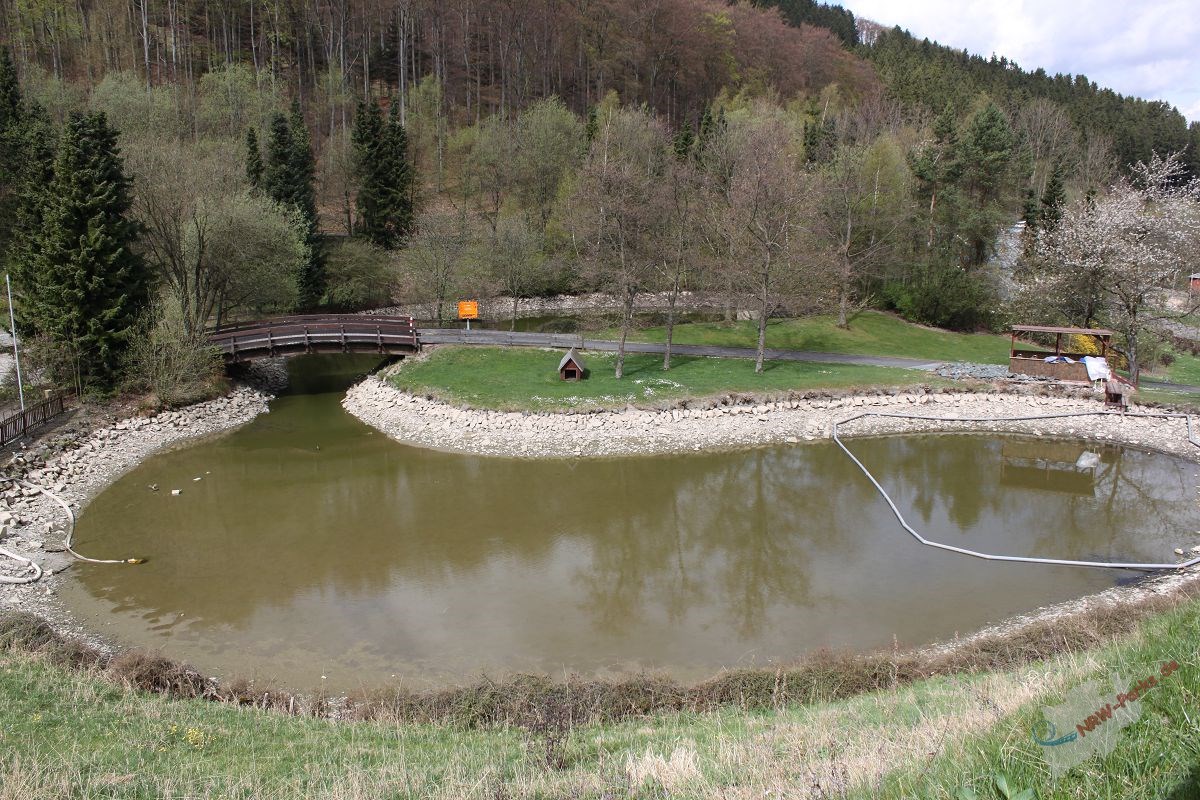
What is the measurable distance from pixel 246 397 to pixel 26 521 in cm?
1224

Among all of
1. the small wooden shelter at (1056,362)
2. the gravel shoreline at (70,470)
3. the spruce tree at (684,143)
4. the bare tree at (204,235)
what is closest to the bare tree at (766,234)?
the small wooden shelter at (1056,362)

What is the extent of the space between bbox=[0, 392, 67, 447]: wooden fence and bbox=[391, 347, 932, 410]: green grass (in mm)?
10793

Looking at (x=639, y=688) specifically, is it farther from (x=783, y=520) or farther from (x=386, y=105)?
(x=386, y=105)

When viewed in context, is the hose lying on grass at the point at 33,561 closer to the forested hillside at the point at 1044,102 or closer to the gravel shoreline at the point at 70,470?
the gravel shoreline at the point at 70,470

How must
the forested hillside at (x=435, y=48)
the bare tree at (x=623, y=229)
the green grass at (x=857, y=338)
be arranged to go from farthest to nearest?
1. the forested hillside at (x=435, y=48)
2. the green grass at (x=857, y=338)
3. the bare tree at (x=623, y=229)

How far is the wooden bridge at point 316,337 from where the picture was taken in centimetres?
3023

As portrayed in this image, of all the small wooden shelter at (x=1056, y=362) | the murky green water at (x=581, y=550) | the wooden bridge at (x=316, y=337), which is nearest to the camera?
the murky green water at (x=581, y=550)

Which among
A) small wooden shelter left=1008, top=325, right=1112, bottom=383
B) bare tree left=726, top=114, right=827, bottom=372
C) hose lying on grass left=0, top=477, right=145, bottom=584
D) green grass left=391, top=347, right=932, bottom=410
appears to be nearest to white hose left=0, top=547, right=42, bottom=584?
hose lying on grass left=0, top=477, right=145, bottom=584

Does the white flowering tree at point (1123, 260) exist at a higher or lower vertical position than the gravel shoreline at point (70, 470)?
higher

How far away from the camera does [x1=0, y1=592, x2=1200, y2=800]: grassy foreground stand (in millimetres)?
4781

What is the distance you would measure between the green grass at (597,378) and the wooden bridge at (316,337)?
150 centimetres

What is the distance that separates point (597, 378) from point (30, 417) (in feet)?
59.2

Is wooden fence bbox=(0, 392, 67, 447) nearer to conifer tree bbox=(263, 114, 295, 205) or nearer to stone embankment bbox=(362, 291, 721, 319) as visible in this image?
stone embankment bbox=(362, 291, 721, 319)

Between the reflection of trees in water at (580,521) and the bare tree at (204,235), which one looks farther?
the bare tree at (204,235)
